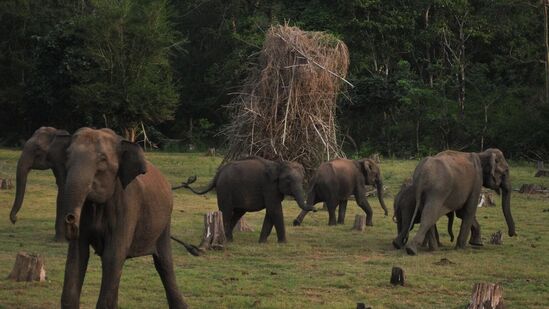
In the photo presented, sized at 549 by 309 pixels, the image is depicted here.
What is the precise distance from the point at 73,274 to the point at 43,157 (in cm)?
175

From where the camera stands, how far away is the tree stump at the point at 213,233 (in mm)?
16125

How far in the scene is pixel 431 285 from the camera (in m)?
12.9

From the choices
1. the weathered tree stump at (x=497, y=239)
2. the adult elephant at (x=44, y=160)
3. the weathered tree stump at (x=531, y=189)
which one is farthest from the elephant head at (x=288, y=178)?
the weathered tree stump at (x=531, y=189)

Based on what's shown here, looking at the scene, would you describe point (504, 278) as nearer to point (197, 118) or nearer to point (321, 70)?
point (321, 70)

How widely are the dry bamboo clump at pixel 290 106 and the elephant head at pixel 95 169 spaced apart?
59.4ft

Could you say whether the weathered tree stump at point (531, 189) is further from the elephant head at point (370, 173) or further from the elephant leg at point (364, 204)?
the elephant leg at point (364, 204)

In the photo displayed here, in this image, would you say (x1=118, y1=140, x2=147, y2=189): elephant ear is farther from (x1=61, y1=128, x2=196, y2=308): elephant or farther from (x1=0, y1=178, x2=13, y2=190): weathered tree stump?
(x1=0, y1=178, x2=13, y2=190): weathered tree stump

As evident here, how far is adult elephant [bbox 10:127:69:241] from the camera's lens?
29.6 feet

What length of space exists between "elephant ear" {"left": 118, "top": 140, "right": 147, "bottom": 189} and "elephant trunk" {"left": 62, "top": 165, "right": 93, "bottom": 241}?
21.9 inches

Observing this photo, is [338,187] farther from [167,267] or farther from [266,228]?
[167,267]

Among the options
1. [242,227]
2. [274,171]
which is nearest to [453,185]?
[274,171]

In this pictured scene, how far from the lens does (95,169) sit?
851 cm

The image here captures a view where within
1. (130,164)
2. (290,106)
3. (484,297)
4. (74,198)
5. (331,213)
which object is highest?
(290,106)

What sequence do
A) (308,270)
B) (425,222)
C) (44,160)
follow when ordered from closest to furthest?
(44,160), (308,270), (425,222)
